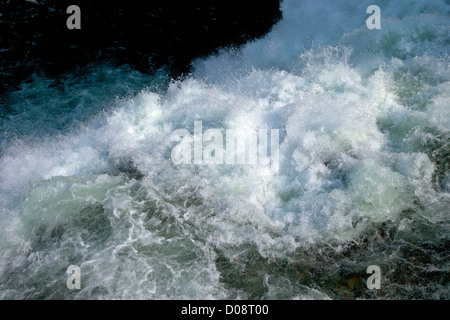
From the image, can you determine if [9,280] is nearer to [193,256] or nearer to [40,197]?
[40,197]

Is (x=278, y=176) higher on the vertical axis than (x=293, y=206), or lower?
higher

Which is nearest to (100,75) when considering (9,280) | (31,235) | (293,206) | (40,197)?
(40,197)

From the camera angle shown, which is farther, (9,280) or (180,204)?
(180,204)

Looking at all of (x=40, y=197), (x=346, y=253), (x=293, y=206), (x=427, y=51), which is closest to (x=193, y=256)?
(x=293, y=206)

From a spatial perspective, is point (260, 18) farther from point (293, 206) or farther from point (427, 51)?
point (293, 206)
